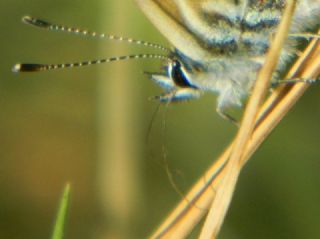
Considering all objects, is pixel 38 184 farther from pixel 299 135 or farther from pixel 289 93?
pixel 289 93

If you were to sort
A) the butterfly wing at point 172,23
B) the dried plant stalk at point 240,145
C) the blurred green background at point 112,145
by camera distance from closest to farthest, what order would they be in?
the dried plant stalk at point 240,145
the butterfly wing at point 172,23
the blurred green background at point 112,145

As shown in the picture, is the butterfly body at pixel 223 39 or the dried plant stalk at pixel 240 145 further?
the butterfly body at pixel 223 39

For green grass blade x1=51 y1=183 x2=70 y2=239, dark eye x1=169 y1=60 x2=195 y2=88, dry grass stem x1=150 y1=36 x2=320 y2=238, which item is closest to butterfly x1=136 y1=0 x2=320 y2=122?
dark eye x1=169 y1=60 x2=195 y2=88

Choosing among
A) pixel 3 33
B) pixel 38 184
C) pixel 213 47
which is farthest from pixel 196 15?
pixel 3 33

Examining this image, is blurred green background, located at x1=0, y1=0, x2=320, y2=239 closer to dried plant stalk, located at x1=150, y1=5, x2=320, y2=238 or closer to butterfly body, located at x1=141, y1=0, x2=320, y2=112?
butterfly body, located at x1=141, y1=0, x2=320, y2=112

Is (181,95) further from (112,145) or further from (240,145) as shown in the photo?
(112,145)

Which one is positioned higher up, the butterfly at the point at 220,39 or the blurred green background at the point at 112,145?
the butterfly at the point at 220,39

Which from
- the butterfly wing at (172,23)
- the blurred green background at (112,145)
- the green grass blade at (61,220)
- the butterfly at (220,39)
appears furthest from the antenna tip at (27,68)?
the green grass blade at (61,220)

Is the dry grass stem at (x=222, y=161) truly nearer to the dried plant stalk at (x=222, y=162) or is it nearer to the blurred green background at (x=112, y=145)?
Answer: the dried plant stalk at (x=222, y=162)
